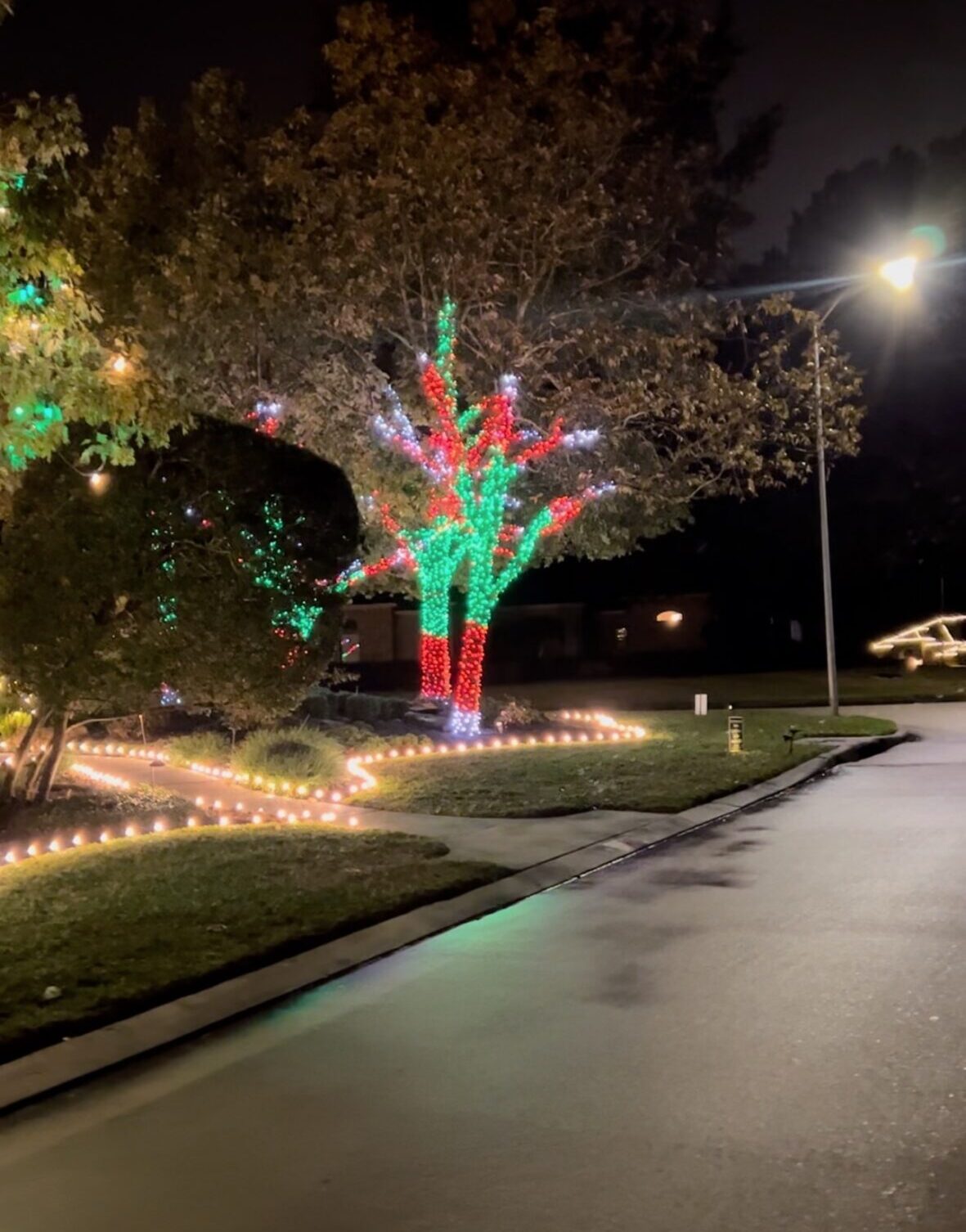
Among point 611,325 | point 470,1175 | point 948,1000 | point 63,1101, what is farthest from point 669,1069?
point 611,325

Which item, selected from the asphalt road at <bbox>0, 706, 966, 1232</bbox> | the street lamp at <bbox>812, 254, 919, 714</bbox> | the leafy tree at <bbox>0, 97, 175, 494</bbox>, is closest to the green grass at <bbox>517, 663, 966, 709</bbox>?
the street lamp at <bbox>812, 254, 919, 714</bbox>

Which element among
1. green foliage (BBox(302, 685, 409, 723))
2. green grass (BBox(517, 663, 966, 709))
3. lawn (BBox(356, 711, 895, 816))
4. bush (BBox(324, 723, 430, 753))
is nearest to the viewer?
lawn (BBox(356, 711, 895, 816))

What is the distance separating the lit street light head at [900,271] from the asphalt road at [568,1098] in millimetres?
Result: 13700

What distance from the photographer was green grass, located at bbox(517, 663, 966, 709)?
3284 centimetres

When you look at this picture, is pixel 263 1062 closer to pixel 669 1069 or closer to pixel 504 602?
pixel 669 1069

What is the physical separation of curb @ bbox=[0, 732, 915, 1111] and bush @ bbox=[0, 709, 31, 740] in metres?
7.21

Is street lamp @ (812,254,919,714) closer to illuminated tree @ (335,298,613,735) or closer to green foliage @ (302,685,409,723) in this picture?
illuminated tree @ (335,298,613,735)

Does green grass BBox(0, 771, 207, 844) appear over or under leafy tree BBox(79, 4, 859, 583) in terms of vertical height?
under

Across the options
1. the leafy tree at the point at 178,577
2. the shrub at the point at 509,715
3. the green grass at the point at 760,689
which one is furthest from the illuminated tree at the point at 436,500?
the green grass at the point at 760,689

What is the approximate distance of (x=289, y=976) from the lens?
7797 millimetres

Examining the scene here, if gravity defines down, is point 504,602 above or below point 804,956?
above

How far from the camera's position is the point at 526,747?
2052cm

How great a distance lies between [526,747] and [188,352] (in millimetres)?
7965

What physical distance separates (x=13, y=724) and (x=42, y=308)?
8362mm
